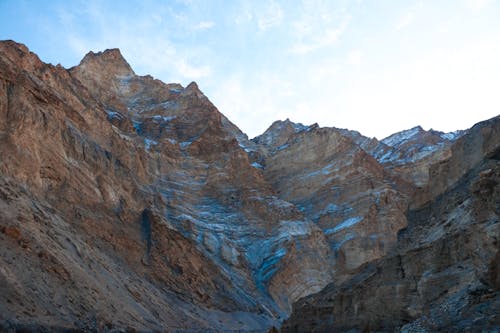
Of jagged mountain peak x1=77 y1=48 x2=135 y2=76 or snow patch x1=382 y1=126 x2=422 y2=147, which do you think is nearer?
jagged mountain peak x1=77 y1=48 x2=135 y2=76

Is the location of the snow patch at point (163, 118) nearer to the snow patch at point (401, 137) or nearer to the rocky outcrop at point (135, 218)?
the rocky outcrop at point (135, 218)

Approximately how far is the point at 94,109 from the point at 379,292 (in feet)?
178

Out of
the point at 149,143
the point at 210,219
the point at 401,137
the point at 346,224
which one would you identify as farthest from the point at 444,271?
the point at 401,137

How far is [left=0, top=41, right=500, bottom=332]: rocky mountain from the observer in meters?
22.2

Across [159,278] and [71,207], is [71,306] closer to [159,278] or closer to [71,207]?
[71,207]

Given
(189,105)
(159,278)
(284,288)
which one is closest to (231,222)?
(284,288)

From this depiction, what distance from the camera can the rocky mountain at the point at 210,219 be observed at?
22172 millimetres

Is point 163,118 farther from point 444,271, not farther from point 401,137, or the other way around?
point 444,271

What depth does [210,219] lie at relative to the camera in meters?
79.4

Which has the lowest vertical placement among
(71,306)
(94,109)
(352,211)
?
(71,306)

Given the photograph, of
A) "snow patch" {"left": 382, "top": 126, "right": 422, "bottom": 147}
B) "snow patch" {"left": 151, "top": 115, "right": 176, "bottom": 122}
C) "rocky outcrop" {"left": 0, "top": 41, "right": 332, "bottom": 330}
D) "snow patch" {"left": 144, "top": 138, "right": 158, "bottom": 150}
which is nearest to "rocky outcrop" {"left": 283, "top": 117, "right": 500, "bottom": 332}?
"rocky outcrop" {"left": 0, "top": 41, "right": 332, "bottom": 330}

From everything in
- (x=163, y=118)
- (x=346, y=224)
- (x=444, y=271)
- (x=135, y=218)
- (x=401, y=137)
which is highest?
(x=163, y=118)

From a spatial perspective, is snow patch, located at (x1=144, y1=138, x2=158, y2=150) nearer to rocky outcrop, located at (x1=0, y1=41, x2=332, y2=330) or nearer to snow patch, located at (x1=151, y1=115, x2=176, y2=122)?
rocky outcrop, located at (x1=0, y1=41, x2=332, y2=330)

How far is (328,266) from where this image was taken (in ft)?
260
